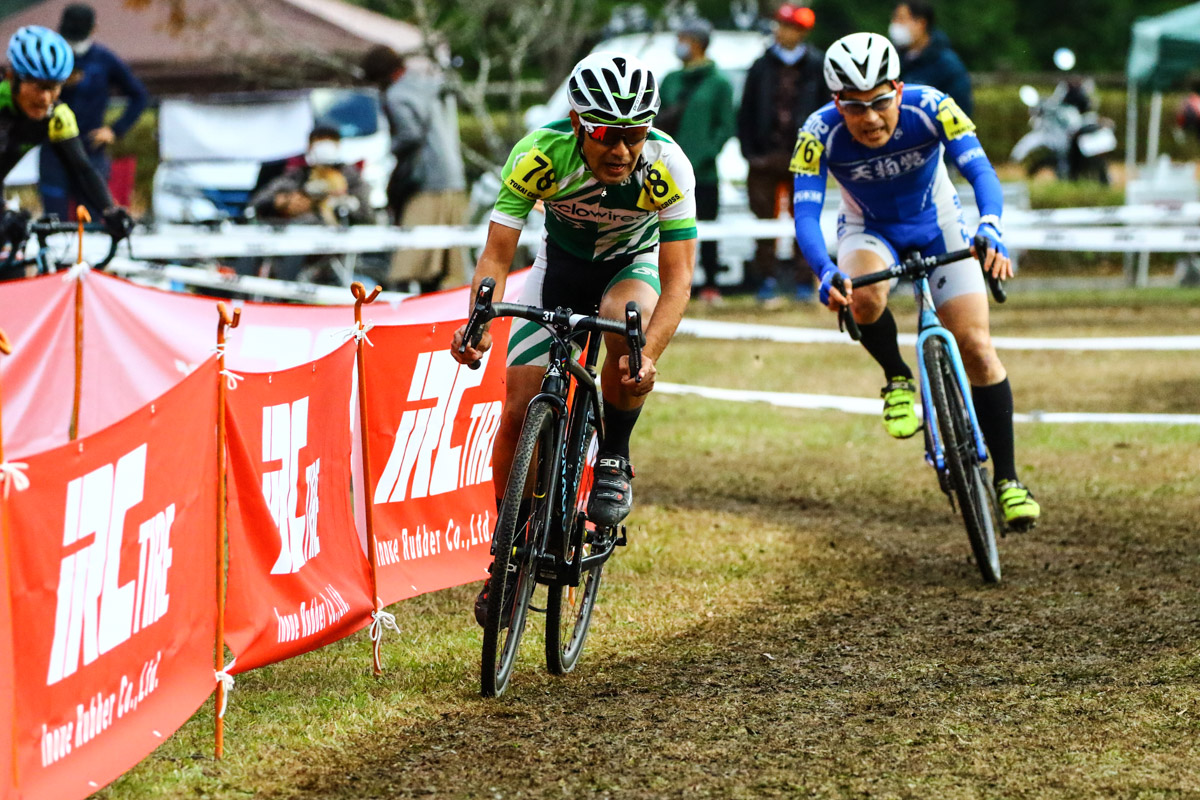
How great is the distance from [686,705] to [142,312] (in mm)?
3908

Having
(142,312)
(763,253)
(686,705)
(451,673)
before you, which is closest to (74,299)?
(142,312)

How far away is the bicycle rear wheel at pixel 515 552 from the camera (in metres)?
5.04

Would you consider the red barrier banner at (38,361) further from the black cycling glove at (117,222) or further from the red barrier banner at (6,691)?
the red barrier banner at (6,691)

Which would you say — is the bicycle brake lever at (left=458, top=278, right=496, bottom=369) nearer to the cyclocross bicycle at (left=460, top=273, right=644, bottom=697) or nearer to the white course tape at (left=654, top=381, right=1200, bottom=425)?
the cyclocross bicycle at (left=460, top=273, right=644, bottom=697)

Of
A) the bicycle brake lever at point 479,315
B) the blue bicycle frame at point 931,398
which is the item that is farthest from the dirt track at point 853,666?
the bicycle brake lever at point 479,315

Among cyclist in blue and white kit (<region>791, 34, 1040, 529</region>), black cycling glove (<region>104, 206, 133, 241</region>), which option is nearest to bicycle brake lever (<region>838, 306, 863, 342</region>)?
cyclist in blue and white kit (<region>791, 34, 1040, 529</region>)

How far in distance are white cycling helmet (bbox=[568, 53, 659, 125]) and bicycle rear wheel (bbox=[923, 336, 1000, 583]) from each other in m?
2.23

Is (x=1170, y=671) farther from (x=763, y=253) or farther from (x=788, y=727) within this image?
(x=763, y=253)

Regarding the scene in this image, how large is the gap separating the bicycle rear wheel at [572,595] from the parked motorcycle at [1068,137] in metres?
25.7

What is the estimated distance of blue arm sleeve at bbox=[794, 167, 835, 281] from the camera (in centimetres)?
721

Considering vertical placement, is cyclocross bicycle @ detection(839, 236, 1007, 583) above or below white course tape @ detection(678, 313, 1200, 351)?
above

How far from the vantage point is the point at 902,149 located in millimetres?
7293

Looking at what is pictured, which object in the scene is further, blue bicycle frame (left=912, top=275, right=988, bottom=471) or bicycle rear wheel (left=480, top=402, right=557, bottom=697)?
blue bicycle frame (left=912, top=275, right=988, bottom=471)

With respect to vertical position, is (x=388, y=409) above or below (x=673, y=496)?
above
